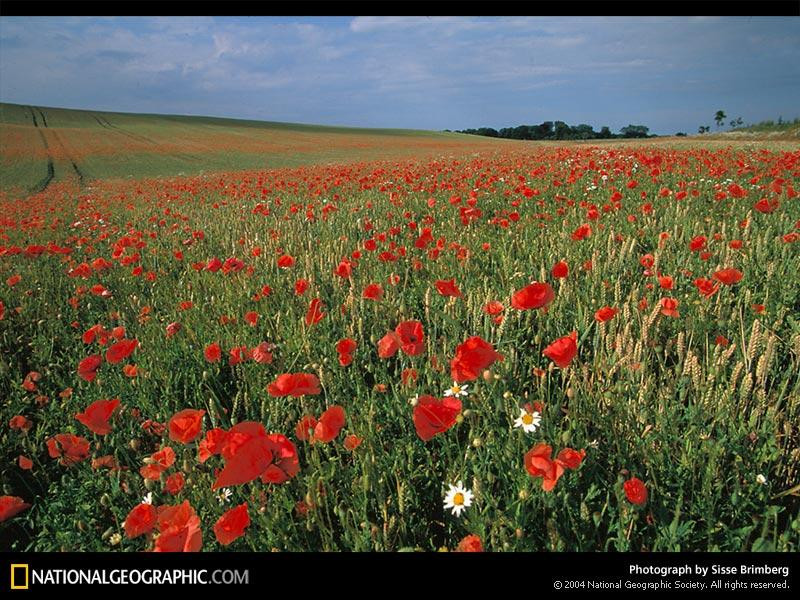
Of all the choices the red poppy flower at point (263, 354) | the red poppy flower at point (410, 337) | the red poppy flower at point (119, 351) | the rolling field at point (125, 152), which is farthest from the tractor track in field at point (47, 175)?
the red poppy flower at point (410, 337)

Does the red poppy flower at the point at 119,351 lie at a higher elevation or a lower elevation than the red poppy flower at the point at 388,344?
lower

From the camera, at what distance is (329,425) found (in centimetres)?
143

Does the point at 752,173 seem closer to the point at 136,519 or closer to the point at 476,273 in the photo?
the point at 476,273

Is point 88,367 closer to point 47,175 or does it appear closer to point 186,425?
point 186,425

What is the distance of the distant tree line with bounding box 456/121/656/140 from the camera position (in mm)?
64625

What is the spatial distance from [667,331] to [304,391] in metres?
1.96

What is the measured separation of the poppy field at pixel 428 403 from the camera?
1.43 m

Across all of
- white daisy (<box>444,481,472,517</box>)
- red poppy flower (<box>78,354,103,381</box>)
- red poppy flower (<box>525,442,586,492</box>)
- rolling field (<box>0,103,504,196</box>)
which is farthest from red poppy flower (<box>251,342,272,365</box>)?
rolling field (<box>0,103,504,196</box>)

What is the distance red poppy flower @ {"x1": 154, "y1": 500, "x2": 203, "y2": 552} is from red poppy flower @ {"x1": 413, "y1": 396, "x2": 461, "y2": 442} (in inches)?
23.1

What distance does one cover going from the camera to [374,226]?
206 inches

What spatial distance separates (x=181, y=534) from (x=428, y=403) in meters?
0.67
